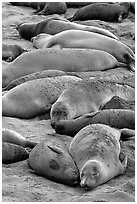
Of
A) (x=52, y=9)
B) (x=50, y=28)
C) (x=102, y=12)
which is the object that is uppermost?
(x=50, y=28)

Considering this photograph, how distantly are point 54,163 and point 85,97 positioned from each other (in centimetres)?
127

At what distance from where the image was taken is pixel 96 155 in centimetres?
387

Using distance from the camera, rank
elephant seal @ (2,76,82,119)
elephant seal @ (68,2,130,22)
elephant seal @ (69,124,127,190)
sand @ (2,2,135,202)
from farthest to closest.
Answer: elephant seal @ (68,2,130,22)
elephant seal @ (2,76,82,119)
elephant seal @ (69,124,127,190)
sand @ (2,2,135,202)

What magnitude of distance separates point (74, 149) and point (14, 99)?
4.09 feet

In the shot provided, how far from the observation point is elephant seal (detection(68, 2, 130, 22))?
344 inches

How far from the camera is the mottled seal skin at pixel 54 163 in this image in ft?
12.5

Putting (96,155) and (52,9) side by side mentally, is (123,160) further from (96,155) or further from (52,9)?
(52,9)

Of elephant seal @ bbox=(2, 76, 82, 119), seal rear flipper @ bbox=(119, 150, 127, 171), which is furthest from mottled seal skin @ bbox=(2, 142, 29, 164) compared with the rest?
elephant seal @ bbox=(2, 76, 82, 119)

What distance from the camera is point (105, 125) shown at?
14.4 feet

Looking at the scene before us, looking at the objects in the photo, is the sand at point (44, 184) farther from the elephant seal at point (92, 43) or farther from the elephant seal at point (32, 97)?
the elephant seal at point (92, 43)

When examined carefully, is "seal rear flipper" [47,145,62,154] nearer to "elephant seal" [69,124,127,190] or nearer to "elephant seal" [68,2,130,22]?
"elephant seal" [69,124,127,190]

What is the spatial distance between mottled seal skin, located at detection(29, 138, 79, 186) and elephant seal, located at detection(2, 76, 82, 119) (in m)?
1.02

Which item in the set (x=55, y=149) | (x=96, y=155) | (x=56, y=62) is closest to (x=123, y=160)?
(x=96, y=155)

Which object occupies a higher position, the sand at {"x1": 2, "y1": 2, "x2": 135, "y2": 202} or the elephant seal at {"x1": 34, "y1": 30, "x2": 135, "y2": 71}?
the sand at {"x1": 2, "y1": 2, "x2": 135, "y2": 202}
